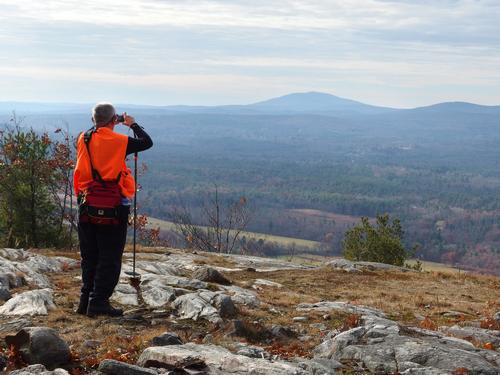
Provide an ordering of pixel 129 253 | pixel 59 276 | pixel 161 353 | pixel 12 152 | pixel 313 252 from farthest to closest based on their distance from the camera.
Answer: pixel 313 252
pixel 12 152
pixel 129 253
pixel 59 276
pixel 161 353

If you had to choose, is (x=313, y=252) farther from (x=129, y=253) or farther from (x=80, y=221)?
(x=80, y=221)

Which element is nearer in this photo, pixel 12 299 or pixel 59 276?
pixel 12 299

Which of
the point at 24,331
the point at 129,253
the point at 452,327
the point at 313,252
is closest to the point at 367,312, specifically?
the point at 452,327

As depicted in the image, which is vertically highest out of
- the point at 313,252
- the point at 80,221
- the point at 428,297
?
the point at 80,221

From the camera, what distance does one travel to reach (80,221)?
9016mm

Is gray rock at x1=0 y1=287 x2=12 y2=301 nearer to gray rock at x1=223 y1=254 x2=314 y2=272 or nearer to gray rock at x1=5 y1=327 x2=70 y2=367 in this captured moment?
gray rock at x1=5 y1=327 x2=70 y2=367

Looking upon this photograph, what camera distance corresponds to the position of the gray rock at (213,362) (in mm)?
6625

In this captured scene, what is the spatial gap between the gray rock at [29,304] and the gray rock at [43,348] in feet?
7.24

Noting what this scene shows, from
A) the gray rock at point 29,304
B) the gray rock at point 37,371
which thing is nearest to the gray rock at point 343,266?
the gray rock at point 29,304

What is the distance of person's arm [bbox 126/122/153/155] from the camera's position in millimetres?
8781

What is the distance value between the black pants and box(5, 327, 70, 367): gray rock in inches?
76.1

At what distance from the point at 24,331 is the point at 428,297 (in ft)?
33.3

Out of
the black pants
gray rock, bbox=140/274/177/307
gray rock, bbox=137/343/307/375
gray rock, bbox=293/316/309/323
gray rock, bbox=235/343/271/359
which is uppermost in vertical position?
the black pants

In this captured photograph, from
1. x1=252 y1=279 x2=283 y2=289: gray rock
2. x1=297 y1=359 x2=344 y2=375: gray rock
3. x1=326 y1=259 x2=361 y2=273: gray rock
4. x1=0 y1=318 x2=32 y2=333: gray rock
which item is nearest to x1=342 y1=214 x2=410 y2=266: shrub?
x1=326 y1=259 x2=361 y2=273: gray rock
